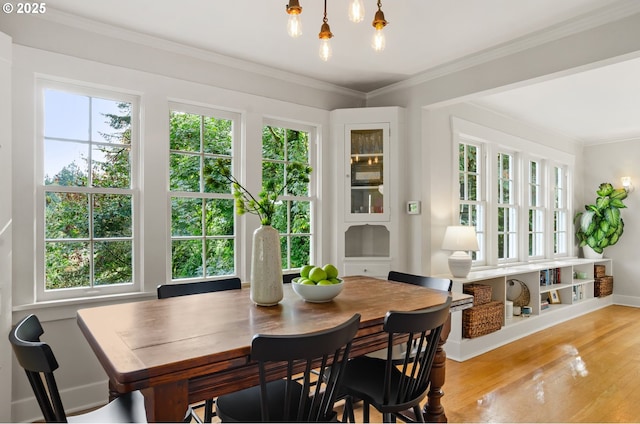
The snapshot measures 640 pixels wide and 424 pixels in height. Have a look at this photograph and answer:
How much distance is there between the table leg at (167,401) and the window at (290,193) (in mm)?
2506

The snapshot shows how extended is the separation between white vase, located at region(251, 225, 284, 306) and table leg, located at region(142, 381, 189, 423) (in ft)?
2.12

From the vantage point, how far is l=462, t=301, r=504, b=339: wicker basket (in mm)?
3691

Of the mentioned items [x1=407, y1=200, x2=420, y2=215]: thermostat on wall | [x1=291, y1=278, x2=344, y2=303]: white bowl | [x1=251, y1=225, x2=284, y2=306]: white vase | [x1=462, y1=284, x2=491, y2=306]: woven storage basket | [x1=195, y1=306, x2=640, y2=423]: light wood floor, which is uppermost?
[x1=407, y1=200, x2=420, y2=215]: thermostat on wall

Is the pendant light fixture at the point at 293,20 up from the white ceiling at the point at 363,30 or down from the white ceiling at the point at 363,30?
down

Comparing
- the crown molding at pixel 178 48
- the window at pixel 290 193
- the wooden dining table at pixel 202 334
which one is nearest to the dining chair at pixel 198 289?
the wooden dining table at pixel 202 334

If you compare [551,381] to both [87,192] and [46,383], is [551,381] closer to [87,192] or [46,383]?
[46,383]

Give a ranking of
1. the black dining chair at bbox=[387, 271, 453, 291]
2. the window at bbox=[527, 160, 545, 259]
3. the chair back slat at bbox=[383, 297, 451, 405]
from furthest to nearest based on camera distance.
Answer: the window at bbox=[527, 160, 545, 259] → the black dining chair at bbox=[387, 271, 453, 291] → the chair back slat at bbox=[383, 297, 451, 405]

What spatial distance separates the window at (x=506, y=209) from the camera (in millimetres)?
5074

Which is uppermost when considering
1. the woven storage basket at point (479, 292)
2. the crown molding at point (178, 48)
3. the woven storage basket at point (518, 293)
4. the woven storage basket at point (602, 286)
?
the crown molding at point (178, 48)

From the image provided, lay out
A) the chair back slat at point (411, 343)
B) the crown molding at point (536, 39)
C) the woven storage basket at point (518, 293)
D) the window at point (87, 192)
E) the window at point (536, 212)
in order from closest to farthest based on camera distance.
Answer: the chair back slat at point (411, 343), the crown molding at point (536, 39), the window at point (87, 192), the woven storage basket at point (518, 293), the window at point (536, 212)

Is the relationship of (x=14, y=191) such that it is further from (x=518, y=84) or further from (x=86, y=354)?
(x=518, y=84)

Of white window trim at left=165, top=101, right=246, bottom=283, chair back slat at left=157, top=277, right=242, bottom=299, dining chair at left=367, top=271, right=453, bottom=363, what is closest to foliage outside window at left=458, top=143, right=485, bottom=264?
dining chair at left=367, top=271, right=453, bottom=363

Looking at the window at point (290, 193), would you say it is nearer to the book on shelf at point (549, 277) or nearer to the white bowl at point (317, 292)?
the white bowl at point (317, 292)

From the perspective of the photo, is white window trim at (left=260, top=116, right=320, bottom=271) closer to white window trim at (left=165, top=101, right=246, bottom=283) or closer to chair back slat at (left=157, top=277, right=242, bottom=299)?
white window trim at (left=165, top=101, right=246, bottom=283)
